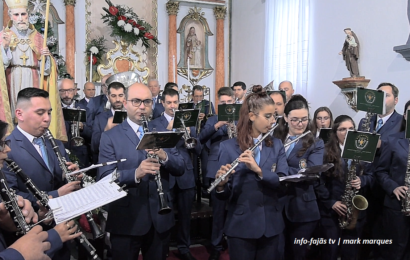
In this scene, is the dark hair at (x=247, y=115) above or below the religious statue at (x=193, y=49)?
below

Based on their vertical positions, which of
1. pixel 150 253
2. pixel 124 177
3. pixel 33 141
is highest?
pixel 33 141

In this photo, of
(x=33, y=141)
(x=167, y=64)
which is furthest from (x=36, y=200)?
(x=167, y=64)

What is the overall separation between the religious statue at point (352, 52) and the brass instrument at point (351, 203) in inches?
159

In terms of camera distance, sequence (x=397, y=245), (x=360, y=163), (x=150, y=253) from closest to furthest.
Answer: (x=150, y=253) < (x=397, y=245) < (x=360, y=163)

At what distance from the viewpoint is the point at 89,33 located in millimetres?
10422

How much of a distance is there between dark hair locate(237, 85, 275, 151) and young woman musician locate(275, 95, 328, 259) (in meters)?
0.64

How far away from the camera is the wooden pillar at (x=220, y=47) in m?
11.7

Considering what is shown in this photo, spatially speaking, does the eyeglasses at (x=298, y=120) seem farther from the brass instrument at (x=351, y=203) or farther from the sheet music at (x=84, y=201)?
the sheet music at (x=84, y=201)

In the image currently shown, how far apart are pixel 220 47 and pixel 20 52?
8.07 m

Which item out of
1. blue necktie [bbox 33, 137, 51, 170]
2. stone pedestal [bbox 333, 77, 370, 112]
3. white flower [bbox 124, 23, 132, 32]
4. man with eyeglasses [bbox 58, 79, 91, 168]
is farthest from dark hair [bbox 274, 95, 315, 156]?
white flower [bbox 124, 23, 132, 32]

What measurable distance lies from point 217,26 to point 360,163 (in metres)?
8.62

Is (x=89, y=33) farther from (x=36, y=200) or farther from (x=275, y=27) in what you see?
(x=36, y=200)

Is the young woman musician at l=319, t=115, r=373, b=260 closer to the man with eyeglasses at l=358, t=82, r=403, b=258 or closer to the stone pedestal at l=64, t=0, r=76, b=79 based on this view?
the man with eyeglasses at l=358, t=82, r=403, b=258

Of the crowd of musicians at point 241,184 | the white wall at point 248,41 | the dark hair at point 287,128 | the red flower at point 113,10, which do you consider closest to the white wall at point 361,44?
the white wall at point 248,41
